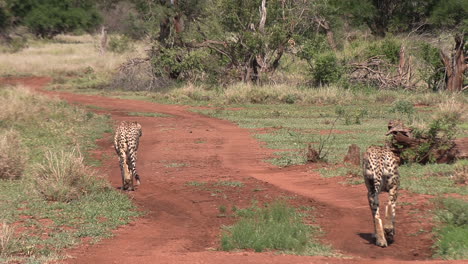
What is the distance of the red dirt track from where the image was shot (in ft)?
29.0

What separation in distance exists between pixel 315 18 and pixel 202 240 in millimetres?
26360

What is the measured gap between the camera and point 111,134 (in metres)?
22.8

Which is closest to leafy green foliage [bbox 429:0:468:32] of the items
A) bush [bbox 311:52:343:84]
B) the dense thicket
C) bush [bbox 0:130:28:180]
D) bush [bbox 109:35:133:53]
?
the dense thicket

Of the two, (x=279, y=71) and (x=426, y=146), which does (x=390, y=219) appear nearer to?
(x=426, y=146)

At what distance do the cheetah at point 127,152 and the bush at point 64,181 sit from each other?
53cm

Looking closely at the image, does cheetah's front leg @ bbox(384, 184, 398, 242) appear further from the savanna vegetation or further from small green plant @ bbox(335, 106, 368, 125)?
small green plant @ bbox(335, 106, 368, 125)

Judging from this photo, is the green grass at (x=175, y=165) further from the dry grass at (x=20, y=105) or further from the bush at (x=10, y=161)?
the dry grass at (x=20, y=105)

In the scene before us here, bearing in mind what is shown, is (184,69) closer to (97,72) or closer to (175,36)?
(175,36)

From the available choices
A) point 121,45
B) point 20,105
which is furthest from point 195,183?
point 121,45

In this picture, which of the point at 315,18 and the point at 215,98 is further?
the point at 315,18

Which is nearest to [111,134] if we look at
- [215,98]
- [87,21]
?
[215,98]

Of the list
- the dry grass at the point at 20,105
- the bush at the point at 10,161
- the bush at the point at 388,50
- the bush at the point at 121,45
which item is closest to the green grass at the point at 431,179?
the bush at the point at 10,161

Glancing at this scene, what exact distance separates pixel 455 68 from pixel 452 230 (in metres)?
22.2

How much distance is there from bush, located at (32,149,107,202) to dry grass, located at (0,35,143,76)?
2723 cm
